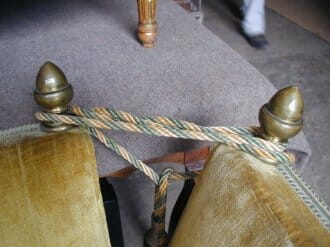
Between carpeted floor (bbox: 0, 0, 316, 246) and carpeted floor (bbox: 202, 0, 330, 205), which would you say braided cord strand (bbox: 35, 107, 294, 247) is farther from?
carpeted floor (bbox: 202, 0, 330, 205)

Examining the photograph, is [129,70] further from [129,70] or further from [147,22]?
[147,22]

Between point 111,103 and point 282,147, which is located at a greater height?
point 282,147

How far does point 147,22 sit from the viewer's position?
0.75 metres

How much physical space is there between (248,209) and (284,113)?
91mm

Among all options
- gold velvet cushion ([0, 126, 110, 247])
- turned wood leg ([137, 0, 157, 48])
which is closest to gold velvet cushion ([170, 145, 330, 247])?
gold velvet cushion ([0, 126, 110, 247])

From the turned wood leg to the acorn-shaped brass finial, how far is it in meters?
0.47

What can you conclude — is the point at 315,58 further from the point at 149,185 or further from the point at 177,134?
the point at 177,134

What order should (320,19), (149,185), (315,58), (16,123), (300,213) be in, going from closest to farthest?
1. (300,213)
2. (16,123)
3. (149,185)
4. (315,58)
5. (320,19)

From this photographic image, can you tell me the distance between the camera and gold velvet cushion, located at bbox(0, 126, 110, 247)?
356 mm

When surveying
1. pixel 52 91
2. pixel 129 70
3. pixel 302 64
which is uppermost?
pixel 52 91

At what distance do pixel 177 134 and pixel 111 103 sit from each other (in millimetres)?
268

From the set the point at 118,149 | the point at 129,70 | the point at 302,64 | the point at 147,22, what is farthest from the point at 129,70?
the point at 302,64

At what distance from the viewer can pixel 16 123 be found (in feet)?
1.85

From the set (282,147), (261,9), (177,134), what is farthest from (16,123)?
(261,9)
